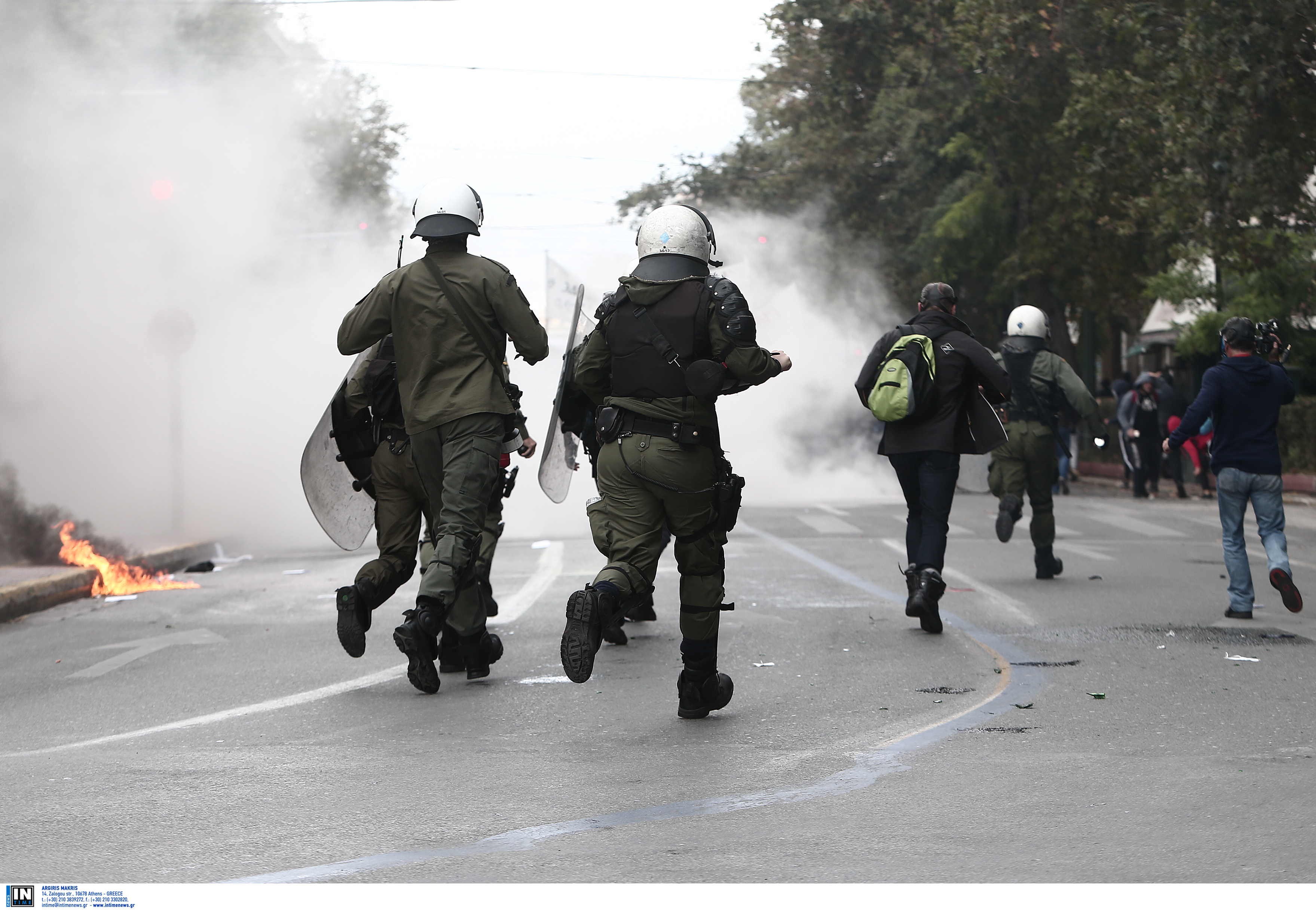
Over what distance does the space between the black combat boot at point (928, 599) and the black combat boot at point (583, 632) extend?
9.88 ft

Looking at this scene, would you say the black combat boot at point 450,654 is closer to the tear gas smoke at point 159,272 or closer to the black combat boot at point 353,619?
the black combat boot at point 353,619

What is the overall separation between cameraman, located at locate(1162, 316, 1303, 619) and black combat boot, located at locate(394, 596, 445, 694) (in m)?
4.38

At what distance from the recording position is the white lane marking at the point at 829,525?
582 inches

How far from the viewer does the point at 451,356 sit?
6098 mm

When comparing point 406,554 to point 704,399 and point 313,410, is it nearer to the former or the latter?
point 704,399

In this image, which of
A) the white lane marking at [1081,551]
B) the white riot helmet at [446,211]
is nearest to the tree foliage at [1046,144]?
the white lane marking at [1081,551]

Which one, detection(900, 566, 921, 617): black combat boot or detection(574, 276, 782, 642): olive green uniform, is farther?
detection(900, 566, 921, 617): black combat boot

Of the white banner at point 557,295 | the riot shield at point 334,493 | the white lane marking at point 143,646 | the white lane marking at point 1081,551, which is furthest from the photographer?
the white banner at point 557,295

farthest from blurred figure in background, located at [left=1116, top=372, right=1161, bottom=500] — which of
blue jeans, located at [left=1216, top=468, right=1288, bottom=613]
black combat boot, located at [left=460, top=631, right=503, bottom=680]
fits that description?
black combat boot, located at [left=460, top=631, right=503, bottom=680]

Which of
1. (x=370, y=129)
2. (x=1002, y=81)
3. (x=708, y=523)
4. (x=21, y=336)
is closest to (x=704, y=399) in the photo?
(x=708, y=523)

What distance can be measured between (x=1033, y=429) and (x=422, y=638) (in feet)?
18.9

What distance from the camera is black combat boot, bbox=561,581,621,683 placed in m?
5.06

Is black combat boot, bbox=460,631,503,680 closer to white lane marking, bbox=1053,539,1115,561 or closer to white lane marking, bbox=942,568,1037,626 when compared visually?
white lane marking, bbox=942,568,1037,626

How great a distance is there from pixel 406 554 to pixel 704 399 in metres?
1.68
